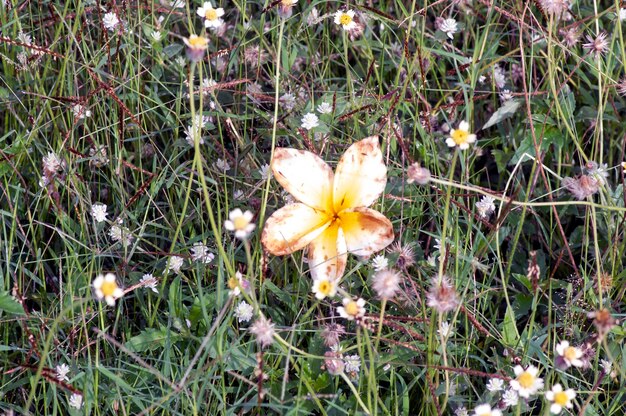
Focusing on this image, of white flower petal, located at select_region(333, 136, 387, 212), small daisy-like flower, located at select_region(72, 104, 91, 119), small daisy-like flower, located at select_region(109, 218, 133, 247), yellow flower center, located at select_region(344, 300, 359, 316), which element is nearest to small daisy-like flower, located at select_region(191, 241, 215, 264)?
small daisy-like flower, located at select_region(109, 218, 133, 247)

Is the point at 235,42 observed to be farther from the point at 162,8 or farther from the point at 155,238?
the point at 155,238

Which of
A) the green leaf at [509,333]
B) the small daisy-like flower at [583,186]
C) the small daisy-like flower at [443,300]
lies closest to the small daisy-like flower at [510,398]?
the green leaf at [509,333]

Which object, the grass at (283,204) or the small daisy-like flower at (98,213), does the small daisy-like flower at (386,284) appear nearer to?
the grass at (283,204)

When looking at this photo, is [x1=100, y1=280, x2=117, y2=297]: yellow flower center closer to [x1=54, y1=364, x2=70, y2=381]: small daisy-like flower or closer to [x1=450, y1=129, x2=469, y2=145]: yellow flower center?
[x1=54, y1=364, x2=70, y2=381]: small daisy-like flower

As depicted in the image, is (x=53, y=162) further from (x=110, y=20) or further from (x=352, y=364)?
(x=352, y=364)


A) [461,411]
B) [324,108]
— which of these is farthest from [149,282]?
[461,411]

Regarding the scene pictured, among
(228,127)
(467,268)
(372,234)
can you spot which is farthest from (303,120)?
(467,268)
